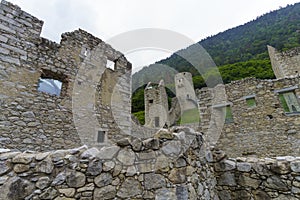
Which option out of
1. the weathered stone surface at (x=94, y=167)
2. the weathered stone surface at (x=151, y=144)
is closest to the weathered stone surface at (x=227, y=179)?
the weathered stone surface at (x=151, y=144)

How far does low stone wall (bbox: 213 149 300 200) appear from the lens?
2.23m

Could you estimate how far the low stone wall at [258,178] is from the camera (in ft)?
7.33

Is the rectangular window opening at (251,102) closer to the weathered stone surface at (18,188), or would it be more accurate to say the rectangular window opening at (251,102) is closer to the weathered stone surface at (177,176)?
the weathered stone surface at (177,176)

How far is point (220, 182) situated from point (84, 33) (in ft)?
20.6

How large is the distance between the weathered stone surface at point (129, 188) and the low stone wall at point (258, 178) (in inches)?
68.5

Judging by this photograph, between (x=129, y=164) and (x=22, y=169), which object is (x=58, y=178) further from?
(x=129, y=164)

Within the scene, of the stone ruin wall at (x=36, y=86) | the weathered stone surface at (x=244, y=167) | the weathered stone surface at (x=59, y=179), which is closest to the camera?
the weathered stone surface at (x=59, y=179)

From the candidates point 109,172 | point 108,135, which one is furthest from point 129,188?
point 108,135

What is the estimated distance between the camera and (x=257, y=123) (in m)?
5.90

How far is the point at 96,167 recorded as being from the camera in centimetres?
170

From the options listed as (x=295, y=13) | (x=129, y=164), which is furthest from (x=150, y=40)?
(x=295, y=13)

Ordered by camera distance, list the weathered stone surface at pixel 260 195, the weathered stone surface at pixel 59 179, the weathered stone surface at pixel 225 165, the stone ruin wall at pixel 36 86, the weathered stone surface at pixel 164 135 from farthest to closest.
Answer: the stone ruin wall at pixel 36 86
the weathered stone surface at pixel 225 165
the weathered stone surface at pixel 260 195
the weathered stone surface at pixel 164 135
the weathered stone surface at pixel 59 179

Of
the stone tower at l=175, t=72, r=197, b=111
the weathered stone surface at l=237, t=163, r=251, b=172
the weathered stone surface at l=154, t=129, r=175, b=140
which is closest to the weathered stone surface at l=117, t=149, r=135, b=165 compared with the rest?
the weathered stone surface at l=154, t=129, r=175, b=140

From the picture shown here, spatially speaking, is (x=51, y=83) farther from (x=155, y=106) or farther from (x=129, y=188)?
(x=155, y=106)
